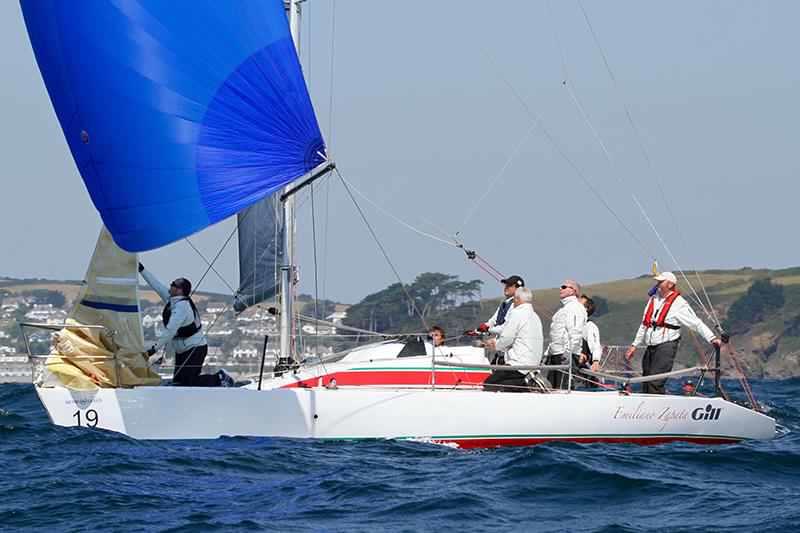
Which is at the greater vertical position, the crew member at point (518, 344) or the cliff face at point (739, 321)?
the cliff face at point (739, 321)

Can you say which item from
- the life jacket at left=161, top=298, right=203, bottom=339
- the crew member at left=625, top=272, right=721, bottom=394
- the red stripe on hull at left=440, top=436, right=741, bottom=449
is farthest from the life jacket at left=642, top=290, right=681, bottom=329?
the life jacket at left=161, top=298, right=203, bottom=339

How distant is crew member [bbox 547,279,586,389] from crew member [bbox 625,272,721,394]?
0.57m

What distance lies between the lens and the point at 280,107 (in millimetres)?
14422

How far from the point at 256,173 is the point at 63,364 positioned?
9.02ft

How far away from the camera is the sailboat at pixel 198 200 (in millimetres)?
13859

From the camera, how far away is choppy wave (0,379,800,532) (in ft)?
32.5

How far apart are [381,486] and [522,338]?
136 inches

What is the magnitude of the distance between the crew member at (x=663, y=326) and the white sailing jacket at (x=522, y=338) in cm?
104

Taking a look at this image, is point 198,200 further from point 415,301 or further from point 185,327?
point 415,301

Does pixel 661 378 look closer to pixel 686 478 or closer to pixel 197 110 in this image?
pixel 686 478

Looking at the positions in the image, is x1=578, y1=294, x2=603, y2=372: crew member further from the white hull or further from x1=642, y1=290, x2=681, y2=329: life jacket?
the white hull

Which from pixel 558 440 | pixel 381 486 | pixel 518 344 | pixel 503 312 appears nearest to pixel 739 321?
pixel 503 312

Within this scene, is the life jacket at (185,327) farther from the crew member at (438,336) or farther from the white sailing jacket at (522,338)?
the white sailing jacket at (522,338)

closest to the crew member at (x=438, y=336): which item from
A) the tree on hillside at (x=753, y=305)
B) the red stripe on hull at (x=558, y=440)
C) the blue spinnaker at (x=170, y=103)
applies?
the red stripe on hull at (x=558, y=440)
